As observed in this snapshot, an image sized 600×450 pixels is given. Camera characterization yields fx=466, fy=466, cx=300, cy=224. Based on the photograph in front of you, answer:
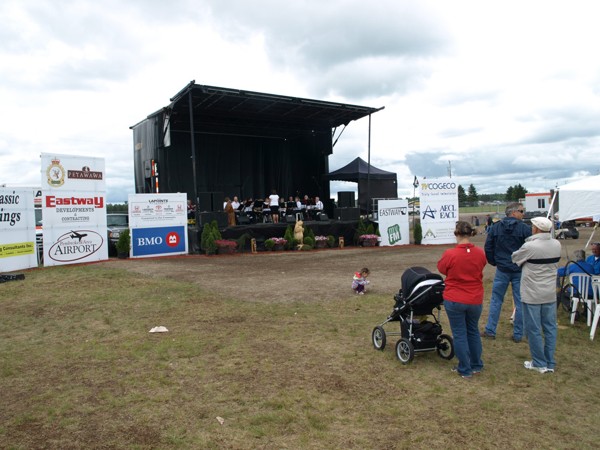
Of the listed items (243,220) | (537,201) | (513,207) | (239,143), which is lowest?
(243,220)

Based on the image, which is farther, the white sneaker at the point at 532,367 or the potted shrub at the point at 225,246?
the potted shrub at the point at 225,246

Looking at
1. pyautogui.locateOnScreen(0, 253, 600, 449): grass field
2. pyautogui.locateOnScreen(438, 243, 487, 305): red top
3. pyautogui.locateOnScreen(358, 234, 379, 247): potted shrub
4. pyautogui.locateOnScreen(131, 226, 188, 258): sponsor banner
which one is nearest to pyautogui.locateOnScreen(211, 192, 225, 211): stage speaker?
pyautogui.locateOnScreen(131, 226, 188, 258): sponsor banner

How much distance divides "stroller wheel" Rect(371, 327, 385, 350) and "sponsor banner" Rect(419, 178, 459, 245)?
14967mm

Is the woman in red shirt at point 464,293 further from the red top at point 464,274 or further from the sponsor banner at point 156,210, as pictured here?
the sponsor banner at point 156,210

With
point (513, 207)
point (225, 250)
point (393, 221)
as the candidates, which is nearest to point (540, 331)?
point (513, 207)

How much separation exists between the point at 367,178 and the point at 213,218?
1026 cm

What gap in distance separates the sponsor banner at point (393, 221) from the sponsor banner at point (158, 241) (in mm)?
8555

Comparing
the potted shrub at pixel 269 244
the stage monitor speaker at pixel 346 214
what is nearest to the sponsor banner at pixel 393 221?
the stage monitor speaker at pixel 346 214

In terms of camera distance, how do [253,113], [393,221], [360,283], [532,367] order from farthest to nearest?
[253,113] → [393,221] → [360,283] → [532,367]

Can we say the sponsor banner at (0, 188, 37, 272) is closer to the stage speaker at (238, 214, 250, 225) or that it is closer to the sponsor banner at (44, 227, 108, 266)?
the sponsor banner at (44, 227, 108, 266)

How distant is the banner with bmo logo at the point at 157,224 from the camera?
50.5 ft

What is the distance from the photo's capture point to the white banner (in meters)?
13.2

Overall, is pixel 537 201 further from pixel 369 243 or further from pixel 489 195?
pixel 489 195

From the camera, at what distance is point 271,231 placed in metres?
19.0
